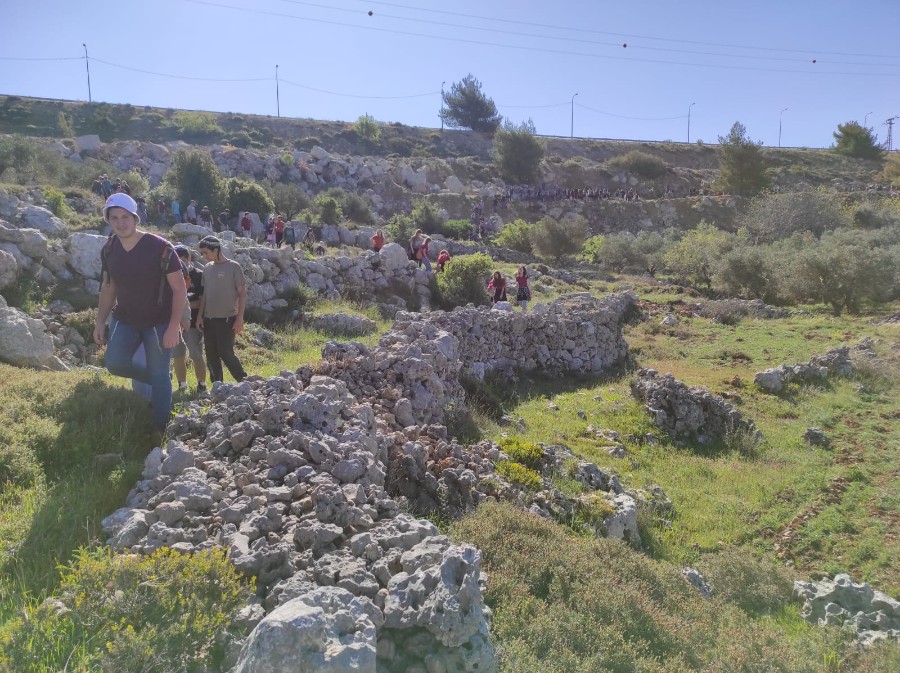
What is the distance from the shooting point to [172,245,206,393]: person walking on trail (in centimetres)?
623

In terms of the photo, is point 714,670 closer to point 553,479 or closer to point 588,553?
point 588,553

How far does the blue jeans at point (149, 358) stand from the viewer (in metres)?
4.76

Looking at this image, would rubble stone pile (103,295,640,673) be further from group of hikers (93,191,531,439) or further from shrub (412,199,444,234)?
shrub (412,199,444,234)

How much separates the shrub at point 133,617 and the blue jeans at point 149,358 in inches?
75.0

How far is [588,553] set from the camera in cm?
434

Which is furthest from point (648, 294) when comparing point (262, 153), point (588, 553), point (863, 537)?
point (262, 153)

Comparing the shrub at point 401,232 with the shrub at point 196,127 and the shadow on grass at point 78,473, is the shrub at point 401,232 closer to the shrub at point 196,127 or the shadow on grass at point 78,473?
the shadow on grass at point 78,473

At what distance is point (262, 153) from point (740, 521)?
133 ft

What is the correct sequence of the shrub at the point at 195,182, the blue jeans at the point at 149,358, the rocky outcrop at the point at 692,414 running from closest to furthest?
the blue jeans at the point at 149,358
the rocky outcrop at the point at 692,414
the shrub at the point at 195,182

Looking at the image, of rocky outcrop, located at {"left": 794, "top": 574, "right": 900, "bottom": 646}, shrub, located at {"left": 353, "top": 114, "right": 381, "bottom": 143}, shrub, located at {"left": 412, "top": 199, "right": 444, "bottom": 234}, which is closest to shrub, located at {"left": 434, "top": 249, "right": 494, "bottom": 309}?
rocky outcrop, located at {"left": 794, "top": 574, "right": 900, "bottom": 646}

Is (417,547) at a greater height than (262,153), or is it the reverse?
(262,153)

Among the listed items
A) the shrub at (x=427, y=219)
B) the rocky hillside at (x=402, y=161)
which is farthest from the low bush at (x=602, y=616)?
the rocky hillside at (x=402, y=161)

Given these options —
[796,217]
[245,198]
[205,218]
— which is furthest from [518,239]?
[205,218]

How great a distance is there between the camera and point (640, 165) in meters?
57.7
